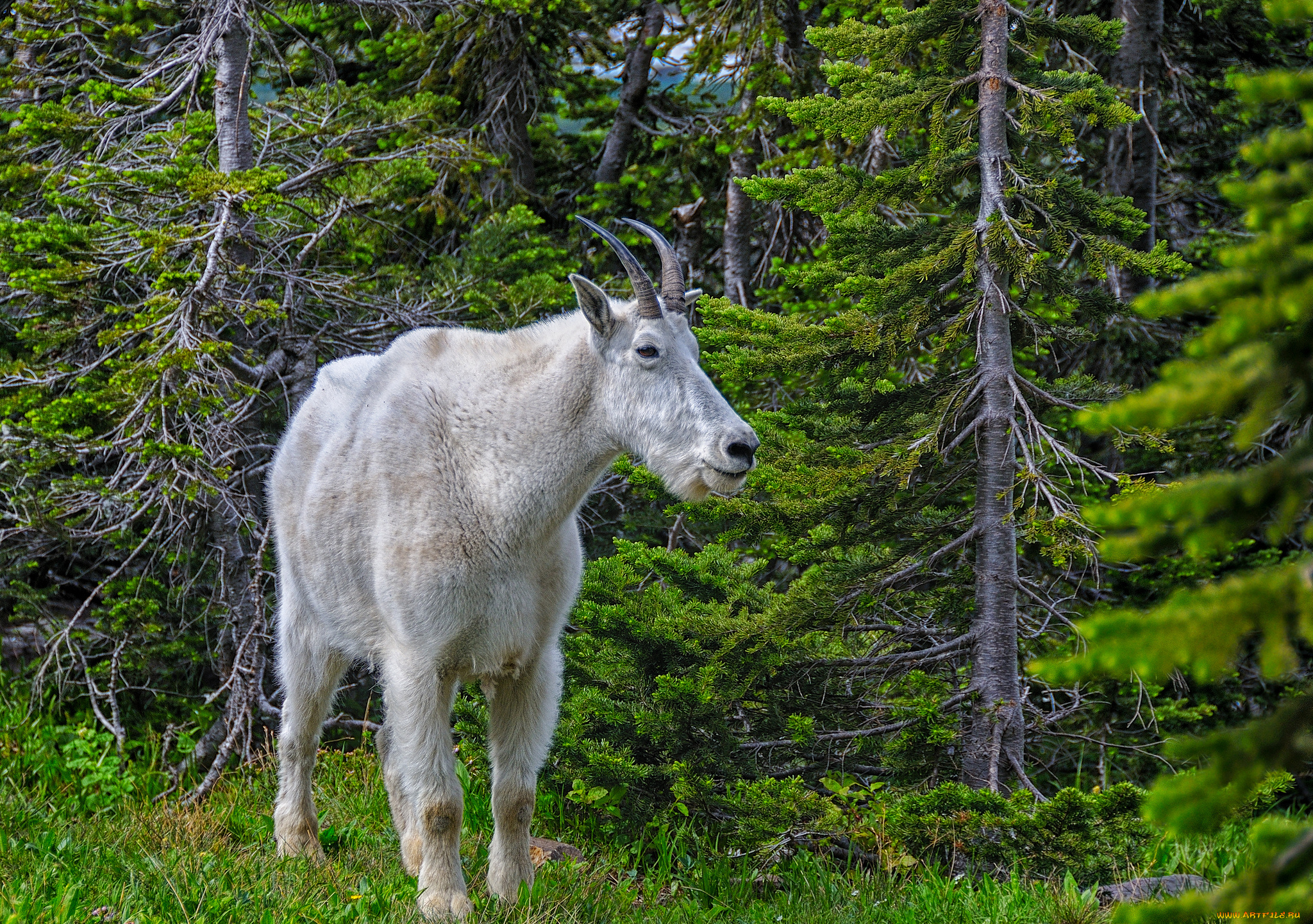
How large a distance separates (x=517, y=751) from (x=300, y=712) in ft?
5.33

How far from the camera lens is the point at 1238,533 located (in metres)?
1.50

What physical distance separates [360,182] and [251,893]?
579cm

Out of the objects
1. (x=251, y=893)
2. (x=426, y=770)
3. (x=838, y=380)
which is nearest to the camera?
(x=251, y=893)

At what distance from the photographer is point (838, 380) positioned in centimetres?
605

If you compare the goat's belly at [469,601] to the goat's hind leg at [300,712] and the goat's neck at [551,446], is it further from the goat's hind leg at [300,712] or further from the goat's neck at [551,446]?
the goat's hind leg at [300,712]

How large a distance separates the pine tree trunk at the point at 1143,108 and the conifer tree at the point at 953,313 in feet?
11.2

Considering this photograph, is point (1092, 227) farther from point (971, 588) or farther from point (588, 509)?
point (588, 509)

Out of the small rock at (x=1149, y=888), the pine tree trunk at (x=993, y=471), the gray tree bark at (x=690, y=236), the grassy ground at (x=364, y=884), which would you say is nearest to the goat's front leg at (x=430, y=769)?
the grassy ground at (x=364, y=884)

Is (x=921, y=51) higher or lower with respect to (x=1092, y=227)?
higher

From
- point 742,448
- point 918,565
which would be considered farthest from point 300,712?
point 918,565

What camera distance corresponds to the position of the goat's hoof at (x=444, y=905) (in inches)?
182

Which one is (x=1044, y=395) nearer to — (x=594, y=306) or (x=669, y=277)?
(x=669, y=277)

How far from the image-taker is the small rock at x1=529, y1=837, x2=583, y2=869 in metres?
5.74

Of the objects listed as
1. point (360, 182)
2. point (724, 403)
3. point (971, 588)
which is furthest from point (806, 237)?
point (724, 403)
